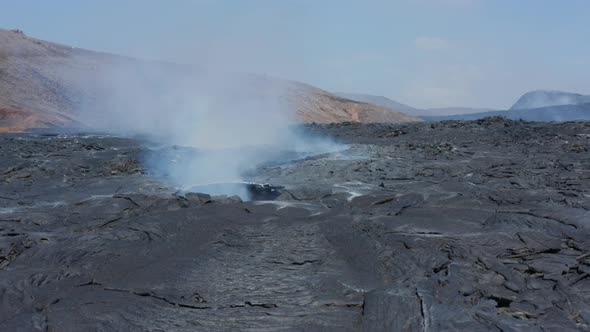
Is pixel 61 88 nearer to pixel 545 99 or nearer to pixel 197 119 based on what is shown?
pixel 197 119

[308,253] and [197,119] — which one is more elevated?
[197,119]

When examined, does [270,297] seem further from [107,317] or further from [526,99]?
[526,99]

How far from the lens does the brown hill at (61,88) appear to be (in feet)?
91.5

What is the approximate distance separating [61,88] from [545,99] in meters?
53.9

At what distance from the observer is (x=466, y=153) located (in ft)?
46.4

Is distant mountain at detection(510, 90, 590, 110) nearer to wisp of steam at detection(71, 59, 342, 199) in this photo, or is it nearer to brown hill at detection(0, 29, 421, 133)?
brown hill at detection(0, 29, 421, 133)

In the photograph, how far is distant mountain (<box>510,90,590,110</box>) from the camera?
181 feet

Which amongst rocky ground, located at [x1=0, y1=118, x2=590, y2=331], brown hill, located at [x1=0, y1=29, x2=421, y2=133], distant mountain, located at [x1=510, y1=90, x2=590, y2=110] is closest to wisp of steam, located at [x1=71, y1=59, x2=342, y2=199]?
brown hill, located at [x1=0, y1=29, x2=421, y2=133]

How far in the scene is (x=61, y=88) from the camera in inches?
1359

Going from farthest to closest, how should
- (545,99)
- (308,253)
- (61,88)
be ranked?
(545,99) → (61,88) → (308,253)

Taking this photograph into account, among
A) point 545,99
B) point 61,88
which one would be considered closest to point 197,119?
point 61,88

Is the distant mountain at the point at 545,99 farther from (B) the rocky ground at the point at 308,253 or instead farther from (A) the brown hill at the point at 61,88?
(B) the rocky ground at the point at 308,253

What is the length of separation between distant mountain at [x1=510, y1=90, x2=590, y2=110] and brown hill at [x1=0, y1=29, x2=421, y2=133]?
60.7 ft

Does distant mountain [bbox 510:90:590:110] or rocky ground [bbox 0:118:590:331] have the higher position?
distant mountain [bbox 510:90:590:110]
